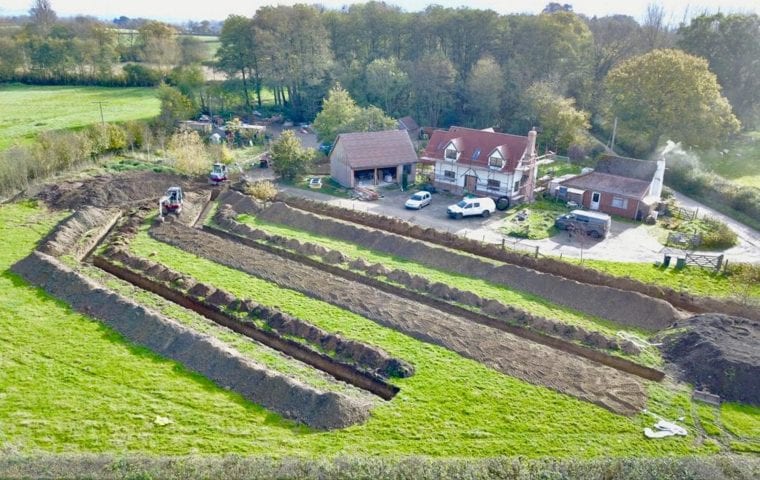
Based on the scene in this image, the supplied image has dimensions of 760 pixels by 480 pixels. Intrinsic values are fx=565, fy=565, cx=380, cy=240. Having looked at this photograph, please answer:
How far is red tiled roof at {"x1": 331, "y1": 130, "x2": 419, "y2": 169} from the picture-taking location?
142 feet

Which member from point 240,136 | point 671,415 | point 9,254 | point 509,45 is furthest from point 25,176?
point 509,45

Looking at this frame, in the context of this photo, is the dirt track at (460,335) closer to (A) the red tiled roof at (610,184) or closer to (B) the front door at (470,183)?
(B) the front door at (470,183)

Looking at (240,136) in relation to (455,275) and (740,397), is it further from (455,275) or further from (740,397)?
(740,397)

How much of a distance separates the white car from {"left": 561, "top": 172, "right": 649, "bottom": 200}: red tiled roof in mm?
10028

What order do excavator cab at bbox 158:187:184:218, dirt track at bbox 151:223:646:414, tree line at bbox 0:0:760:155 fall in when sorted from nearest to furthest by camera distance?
A: dirt track at bbox 151:223:646:414 → excavator cab at bbox 158:187:184:218 → tree line at bbox 0:0:760:155

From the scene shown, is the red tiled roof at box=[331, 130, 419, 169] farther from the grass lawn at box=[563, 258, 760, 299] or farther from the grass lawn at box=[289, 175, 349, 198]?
the grass lawn at box=[563, 258, 760, 299]

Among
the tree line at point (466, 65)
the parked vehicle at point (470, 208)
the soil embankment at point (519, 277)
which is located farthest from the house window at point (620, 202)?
the soil embankment at point (519, 277)

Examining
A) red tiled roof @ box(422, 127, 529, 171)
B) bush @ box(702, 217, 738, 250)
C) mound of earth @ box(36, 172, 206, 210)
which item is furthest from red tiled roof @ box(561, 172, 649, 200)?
mound of earth @ box(36, 172, 206, 210)

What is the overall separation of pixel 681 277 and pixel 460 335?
14196 millimetres

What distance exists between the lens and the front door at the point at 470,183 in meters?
42.1

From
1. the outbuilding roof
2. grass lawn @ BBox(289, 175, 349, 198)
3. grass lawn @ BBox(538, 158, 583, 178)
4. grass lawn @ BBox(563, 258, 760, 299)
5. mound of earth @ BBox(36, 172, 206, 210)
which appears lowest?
grass lawn @ BBox(563, 258, 760, 299)

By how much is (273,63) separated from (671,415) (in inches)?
2202

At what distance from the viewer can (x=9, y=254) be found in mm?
29641

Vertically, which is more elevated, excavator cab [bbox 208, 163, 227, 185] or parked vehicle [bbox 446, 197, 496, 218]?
excavator cab [bbox 208, 163, 227, 185]
